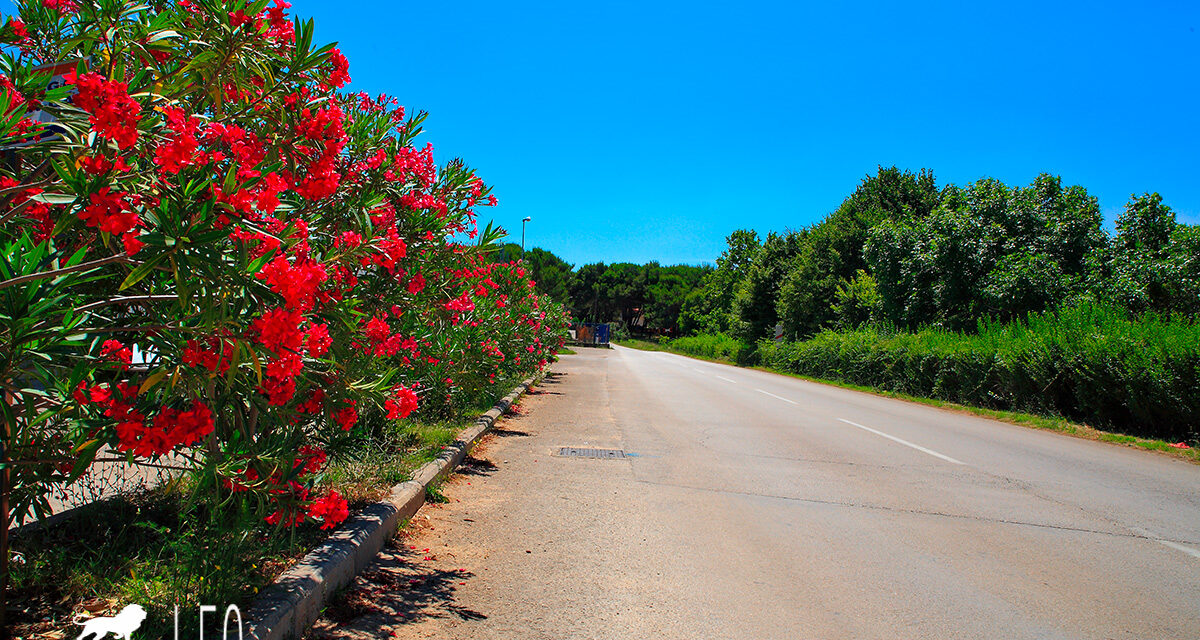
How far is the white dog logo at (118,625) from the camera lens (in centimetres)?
276

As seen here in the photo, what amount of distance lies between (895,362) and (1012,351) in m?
6.80

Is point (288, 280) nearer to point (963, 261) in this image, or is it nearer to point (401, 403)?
point (401, 403)

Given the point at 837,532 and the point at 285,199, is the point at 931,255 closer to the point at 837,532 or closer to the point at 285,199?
the point at 837,532

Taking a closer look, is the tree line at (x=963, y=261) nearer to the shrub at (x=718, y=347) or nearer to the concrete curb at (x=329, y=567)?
the shrub at (x=718, y=347)

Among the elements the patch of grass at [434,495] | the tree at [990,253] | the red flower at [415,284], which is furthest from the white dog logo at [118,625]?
the tree at [990,253]

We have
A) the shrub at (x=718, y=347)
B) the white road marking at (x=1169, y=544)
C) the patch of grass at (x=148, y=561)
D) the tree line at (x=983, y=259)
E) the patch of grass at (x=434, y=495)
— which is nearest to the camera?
the patch of grass at (x=148, y=561)

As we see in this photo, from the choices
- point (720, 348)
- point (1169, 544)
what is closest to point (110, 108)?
point (1169, 544)

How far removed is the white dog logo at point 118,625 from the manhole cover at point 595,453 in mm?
6099

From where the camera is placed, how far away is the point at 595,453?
9000 mm

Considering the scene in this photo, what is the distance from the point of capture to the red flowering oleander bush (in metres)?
2.36

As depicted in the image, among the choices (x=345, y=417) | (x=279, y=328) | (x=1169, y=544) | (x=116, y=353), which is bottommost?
(x=1169, y=544)

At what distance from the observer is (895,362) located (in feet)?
76.0

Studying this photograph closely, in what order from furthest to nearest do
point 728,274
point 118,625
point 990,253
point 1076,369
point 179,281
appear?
point 728,274
point 990,253
point 1076,369
point 118,625
point 179,281

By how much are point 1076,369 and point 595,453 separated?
11.2 metres
